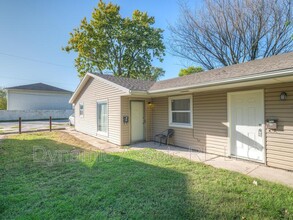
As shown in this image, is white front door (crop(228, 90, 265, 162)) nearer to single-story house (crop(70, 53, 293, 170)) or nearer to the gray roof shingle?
single-story house (crop(70, 53, 293, 170))

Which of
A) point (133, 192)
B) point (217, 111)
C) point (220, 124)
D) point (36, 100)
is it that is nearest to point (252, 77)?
point (217, 111)

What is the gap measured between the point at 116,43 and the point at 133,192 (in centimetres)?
2115

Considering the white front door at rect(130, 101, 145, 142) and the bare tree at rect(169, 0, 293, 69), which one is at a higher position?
the bare tree at rect(169, 0, 293, 69)

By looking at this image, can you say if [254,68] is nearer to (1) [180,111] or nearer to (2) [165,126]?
(1) [180,111]

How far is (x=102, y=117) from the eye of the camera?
9.29 meters

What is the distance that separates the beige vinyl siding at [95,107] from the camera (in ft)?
25.7

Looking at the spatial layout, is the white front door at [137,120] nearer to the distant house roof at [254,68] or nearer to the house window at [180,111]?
the house window at [180,111]

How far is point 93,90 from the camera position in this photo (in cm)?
1004

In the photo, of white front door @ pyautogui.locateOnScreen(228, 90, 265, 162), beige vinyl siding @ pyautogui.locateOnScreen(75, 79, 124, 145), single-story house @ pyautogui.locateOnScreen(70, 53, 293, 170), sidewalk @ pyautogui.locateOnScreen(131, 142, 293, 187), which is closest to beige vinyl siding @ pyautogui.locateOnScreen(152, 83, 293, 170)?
single-story house @ pyautogui.locateOnScreen(70, 53, 293, 170)

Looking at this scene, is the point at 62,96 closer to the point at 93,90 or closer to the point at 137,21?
the point at 137,21

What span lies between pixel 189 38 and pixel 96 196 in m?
14.3

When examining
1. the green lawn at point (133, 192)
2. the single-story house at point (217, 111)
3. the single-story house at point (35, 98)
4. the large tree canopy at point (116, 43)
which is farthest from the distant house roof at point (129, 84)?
the single-story house at point (35, 98)

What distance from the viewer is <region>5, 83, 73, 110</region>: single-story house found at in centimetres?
2392

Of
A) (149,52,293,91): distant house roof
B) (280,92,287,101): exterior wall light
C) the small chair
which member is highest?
(149,52,293,91): distant house roof
